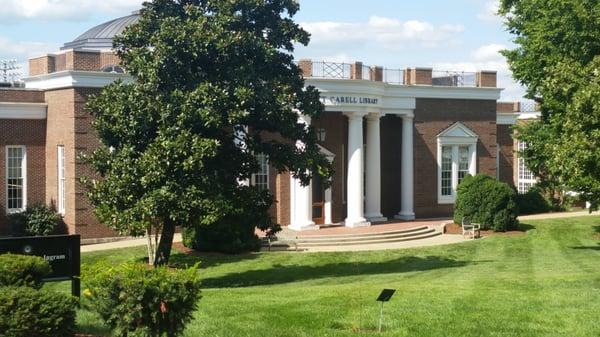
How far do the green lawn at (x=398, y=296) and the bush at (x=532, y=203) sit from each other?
510 inches

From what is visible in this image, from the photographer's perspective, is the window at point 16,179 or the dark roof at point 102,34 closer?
the window at point 16,179

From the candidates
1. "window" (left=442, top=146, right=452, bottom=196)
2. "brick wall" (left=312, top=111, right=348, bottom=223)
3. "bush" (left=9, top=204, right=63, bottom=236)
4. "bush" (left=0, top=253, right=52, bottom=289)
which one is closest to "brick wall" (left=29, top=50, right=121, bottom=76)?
"bush" (left=9, top=204, right=63, bottom=236)

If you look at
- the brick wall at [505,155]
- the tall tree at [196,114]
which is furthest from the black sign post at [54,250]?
the brick wall at [505,155]

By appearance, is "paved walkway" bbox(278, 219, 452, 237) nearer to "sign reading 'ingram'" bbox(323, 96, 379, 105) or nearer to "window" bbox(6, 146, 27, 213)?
"sign reading 'ingram'" bbox(323, 96, 379, 105)

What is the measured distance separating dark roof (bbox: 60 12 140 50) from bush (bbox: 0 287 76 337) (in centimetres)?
3132

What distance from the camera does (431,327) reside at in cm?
1126

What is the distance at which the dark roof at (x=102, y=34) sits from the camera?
131 feet

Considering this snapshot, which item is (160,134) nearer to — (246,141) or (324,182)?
(246,141)

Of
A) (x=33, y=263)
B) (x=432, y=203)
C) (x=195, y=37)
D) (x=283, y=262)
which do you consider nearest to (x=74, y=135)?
(x=283, y=262)

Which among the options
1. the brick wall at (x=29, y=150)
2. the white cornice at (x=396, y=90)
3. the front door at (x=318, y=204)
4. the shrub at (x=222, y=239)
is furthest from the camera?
the front door at (x=318, y=204)

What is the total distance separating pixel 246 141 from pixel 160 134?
274 cm

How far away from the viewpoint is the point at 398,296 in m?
14.7

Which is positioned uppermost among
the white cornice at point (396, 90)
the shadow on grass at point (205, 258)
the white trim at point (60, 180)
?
the white cornice at point (396, 90)

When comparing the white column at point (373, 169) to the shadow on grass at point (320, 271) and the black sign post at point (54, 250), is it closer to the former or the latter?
the shadow on grass at point (320, 271)
